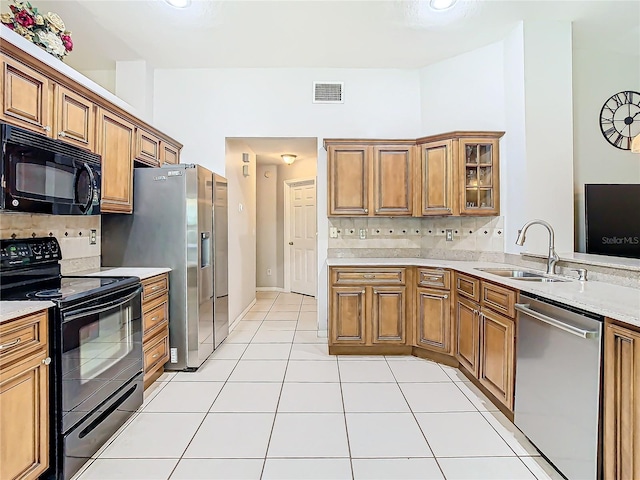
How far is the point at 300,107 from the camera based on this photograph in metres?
3.92

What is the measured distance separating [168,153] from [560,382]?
12.0 ft

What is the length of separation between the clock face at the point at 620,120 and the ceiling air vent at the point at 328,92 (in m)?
2.66

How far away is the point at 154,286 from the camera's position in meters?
2.65

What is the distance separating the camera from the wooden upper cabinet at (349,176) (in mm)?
3590

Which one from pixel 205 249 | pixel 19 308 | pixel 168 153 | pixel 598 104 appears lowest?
pixel 19 308

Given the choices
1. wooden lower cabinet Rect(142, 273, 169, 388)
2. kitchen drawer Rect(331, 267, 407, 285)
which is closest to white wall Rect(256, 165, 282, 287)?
kitchen drawer Rect(331, 267, 407, 285)

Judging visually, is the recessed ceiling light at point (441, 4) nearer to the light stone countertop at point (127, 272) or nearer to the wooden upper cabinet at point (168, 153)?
the wooden upper cabinet at point (168, 153)

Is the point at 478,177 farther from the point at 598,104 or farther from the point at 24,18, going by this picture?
the point at 24,18

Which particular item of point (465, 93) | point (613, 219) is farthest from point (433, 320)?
point (465, 93)

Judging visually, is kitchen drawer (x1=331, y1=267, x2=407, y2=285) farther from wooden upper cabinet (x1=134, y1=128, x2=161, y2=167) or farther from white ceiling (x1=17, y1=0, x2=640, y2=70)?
white ceiling (x1=17, y1=0, x2=640, y2=70)

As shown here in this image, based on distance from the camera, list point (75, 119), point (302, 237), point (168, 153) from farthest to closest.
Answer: point (302, 237) → point (168, 153) → point (75, 119)

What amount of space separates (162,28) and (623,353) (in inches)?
152

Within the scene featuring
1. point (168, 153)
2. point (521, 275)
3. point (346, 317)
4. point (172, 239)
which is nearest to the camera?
point (521, 275)

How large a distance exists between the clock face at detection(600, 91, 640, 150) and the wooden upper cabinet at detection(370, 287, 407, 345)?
2.63m
